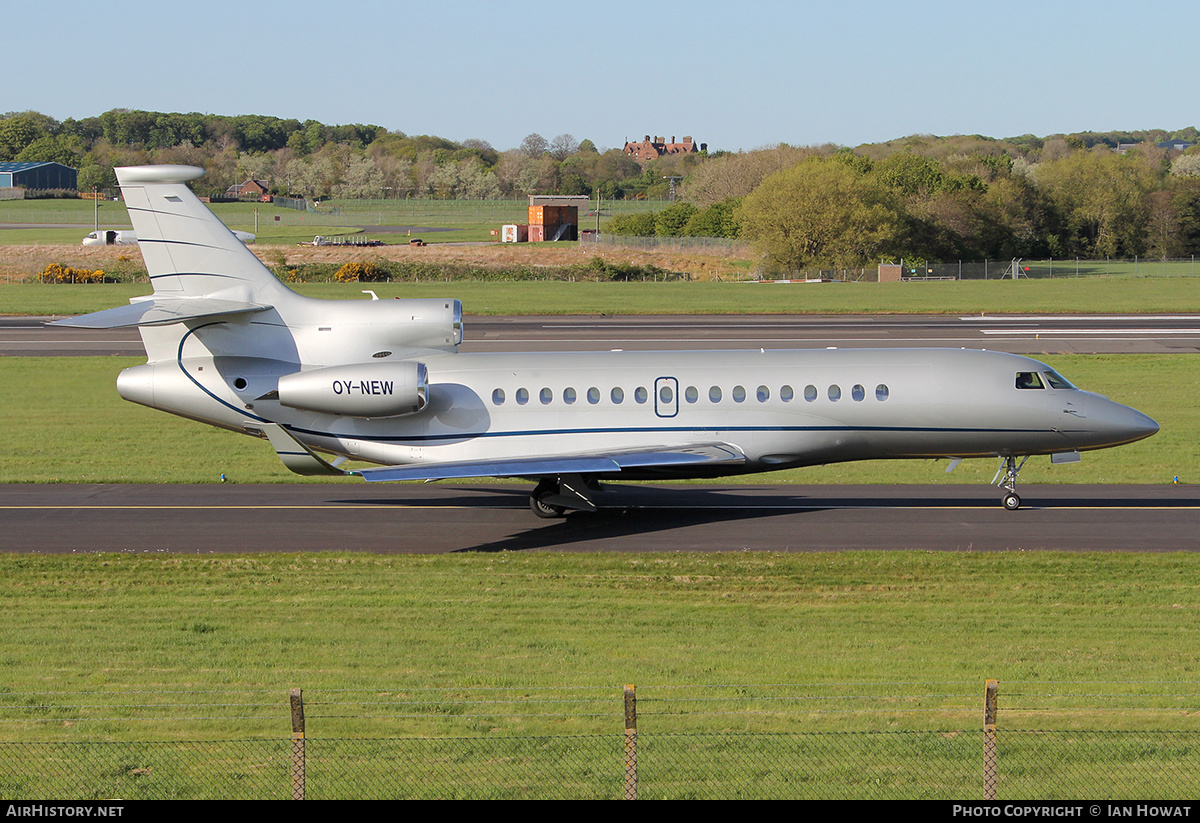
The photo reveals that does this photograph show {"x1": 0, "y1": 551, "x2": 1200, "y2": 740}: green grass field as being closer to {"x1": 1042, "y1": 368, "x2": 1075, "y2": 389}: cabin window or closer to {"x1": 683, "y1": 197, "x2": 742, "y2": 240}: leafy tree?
{"x1": 1042, "y1": 368, "x2": 1075, "y2": 389}: cabin window

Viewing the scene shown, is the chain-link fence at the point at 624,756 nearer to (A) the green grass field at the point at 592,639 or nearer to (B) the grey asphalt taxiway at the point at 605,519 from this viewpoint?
(A) the green grass field at the point at 592,639

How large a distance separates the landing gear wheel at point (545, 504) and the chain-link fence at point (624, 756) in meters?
11.7

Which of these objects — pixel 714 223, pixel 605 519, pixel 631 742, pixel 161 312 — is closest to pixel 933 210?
pixel 714 223

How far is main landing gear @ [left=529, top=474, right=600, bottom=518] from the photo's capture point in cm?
2439

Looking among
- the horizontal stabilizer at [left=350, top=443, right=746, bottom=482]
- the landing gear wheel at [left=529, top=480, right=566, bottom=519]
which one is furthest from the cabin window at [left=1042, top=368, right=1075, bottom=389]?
the landing gear wheel at [left=529, top=480, right=566, bottom=519]

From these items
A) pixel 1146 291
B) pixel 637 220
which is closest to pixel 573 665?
pixel 1146 291

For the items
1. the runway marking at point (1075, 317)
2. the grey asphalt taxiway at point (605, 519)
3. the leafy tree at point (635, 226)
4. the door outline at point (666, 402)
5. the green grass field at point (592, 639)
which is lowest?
the grey asphalt taxiway at point (605, 519)

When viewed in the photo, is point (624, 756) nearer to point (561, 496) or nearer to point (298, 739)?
point (298, 739)

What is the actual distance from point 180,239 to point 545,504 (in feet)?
31.1

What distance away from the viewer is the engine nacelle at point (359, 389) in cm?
2373

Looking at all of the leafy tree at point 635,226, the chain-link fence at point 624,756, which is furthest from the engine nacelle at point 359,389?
the leafy tree at point 635,226

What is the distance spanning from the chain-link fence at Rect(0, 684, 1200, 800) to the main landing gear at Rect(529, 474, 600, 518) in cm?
1130

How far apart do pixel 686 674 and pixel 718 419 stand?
10.3 m

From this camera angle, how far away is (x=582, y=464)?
75.2 feet
